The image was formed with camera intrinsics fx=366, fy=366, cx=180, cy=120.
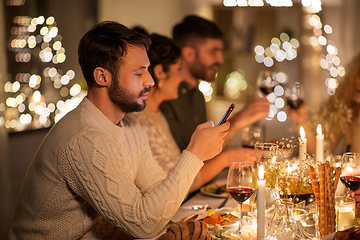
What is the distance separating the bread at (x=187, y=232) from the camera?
986 mm

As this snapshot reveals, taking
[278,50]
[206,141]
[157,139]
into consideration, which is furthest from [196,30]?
[278,50]

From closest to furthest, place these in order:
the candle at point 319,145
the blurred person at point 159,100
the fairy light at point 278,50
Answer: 1. the candle at point 319,145
2. the blurred person at point 159,100
3. the fairy light at point 278,50

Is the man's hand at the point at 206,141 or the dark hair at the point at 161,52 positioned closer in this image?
the man's hand at the point at 206,141

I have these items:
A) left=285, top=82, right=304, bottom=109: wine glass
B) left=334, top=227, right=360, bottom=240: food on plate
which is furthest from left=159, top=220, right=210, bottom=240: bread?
left=285, top=82, right=304, bottom=109: wine glass

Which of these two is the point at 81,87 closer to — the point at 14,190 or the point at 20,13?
the point at 20,13

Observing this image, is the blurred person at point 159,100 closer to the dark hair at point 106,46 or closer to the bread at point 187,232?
the dark hair at point 106,46

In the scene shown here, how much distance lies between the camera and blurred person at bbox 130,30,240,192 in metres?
1.97

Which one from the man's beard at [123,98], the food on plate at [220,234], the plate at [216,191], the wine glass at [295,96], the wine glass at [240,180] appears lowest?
the plate at [216,191]

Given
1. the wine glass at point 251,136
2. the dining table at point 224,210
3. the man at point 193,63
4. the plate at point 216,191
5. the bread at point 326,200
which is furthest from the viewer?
the man at point 193,63

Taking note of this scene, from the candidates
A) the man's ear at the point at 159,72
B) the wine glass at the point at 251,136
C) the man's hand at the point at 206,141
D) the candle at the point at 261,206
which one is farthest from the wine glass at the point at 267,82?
the candle at the point at 261,206

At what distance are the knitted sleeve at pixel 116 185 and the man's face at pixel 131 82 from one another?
0.59ft

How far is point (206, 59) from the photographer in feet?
9.30

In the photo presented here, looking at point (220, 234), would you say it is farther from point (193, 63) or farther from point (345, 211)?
point (193, 63)

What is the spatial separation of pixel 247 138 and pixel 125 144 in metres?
0.72
